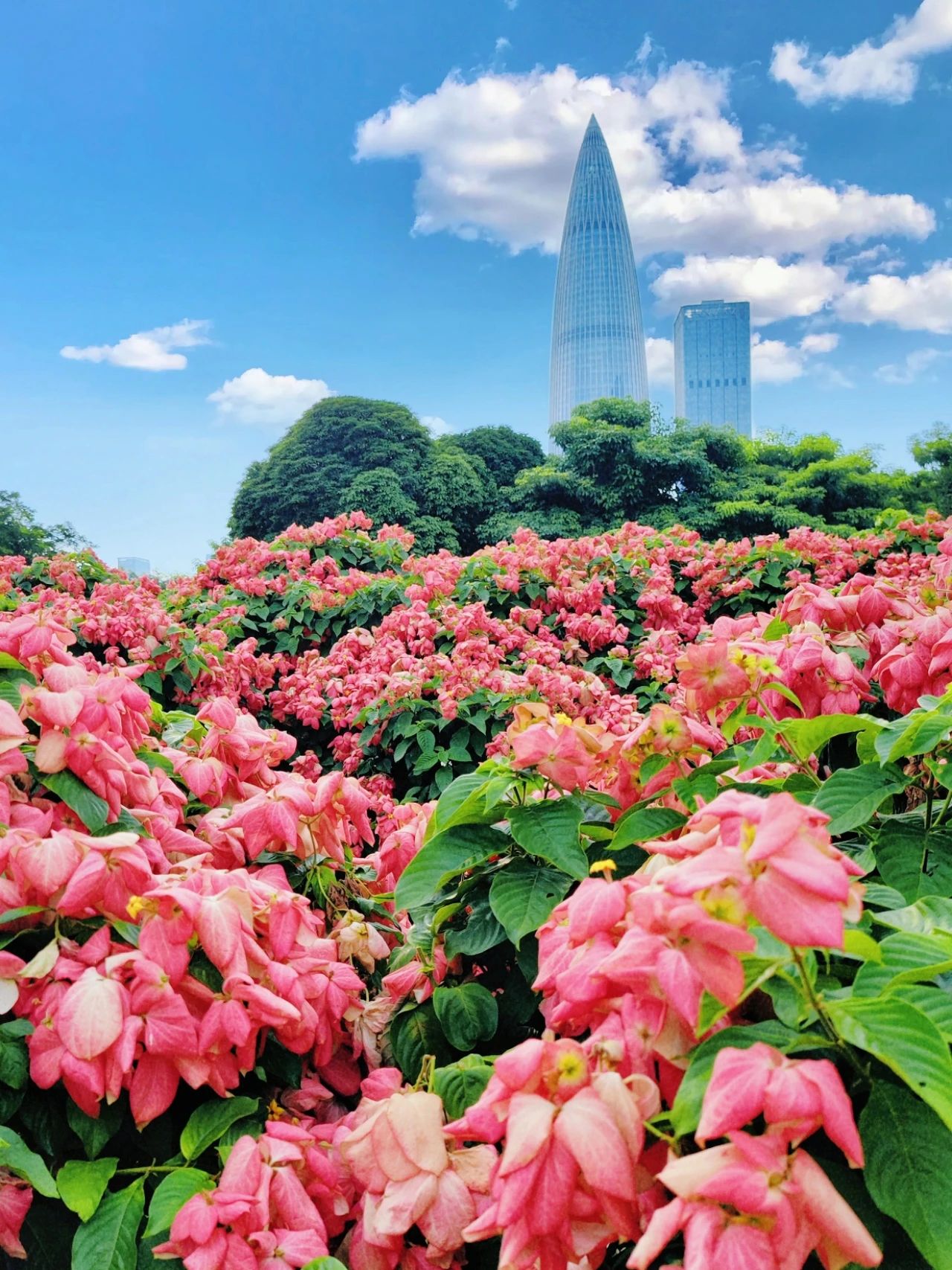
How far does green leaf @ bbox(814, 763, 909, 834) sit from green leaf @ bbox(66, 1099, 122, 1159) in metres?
0.84

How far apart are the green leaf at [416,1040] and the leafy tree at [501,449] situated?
955 inches

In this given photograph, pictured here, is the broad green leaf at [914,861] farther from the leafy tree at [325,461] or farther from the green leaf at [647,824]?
the leafy tree at [325,461]

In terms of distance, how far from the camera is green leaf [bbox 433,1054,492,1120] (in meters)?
0.96

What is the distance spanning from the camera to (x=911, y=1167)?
615 mm

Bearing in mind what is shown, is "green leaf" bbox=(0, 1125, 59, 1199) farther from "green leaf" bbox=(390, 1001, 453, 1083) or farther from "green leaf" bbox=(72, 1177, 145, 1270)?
"green leaf" bbox=(390, 1001, 453, 1083)

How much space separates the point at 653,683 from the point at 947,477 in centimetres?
1975

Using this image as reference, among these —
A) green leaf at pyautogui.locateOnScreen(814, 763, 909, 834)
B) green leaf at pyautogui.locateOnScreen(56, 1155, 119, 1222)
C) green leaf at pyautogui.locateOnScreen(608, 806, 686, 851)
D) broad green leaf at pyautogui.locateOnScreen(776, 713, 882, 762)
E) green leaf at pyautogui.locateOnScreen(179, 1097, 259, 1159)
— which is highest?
broad green leaf at pyautogui.locateOnScreen(776, 713, 882, 762)

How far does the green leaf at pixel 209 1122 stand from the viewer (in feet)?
3.55

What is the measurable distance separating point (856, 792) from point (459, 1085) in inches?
20.3

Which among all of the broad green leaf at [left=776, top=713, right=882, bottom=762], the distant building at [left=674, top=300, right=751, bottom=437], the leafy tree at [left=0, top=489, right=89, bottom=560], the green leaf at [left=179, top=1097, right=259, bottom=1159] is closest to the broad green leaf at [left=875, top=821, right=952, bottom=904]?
the broad green leaf at [left=776, top=713, right=882, bottom=762]

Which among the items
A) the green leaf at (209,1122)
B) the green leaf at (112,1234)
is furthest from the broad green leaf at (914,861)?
the green leaf at (112,1234)

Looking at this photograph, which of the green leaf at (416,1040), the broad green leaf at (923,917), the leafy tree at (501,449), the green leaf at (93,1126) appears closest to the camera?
the broad green leaf at (923,917)

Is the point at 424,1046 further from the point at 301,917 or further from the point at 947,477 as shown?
the point at 947,477

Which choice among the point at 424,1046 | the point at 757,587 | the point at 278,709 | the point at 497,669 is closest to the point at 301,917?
the point at 424,1046
